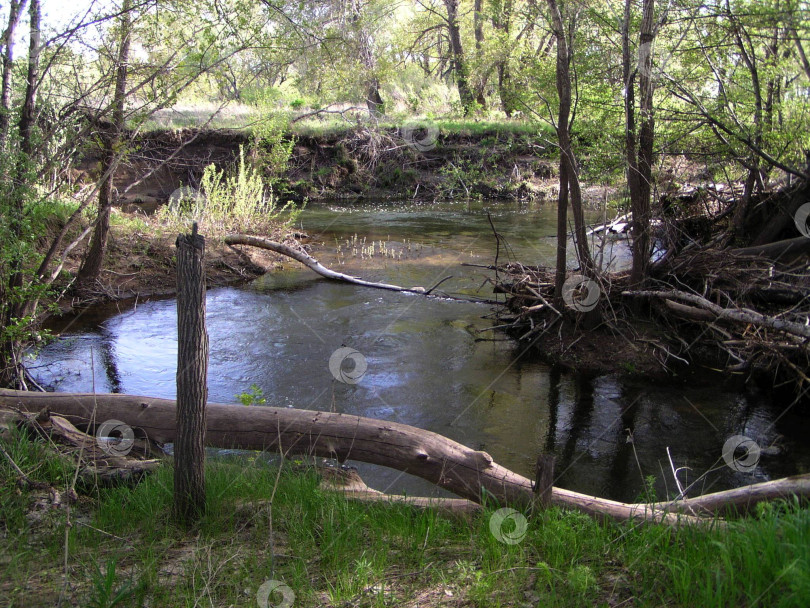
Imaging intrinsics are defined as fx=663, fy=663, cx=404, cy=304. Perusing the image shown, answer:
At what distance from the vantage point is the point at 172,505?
3.83 m

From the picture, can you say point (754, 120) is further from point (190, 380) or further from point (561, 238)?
point (190, 380)

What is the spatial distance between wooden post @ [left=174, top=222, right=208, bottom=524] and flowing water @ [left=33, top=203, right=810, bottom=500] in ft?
6.77

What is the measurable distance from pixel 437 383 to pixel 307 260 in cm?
527

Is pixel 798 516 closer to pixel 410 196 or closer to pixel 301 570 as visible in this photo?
pixel 301 570

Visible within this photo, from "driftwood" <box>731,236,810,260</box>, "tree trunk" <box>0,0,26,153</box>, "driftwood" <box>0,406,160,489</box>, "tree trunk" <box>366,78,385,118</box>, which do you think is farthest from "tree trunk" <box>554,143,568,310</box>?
"tree trunk" <box>366,78,385,118</box>

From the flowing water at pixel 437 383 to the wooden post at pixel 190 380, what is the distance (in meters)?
2.06

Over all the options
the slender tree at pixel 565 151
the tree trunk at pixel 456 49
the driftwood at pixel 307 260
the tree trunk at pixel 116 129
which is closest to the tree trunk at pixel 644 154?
the slender tree at pixel 565 151

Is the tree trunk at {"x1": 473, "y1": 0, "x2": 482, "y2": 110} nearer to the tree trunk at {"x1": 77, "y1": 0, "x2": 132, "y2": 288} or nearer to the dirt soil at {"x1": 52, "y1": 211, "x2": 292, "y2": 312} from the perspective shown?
the dirt soil at {"x1": 52, "y1": 211, "x2": 292, "y2": 312}

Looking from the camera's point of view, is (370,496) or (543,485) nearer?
(543,485)

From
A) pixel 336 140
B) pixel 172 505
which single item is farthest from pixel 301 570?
pixel 336 140

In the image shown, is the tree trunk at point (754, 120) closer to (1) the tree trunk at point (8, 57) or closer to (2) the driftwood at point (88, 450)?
(1) the tree trunk at point (8, 57)

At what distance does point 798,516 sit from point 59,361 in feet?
26.4

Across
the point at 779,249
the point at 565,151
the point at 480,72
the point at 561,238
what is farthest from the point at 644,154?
the point at 480,72

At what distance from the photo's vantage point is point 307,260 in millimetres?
12297
